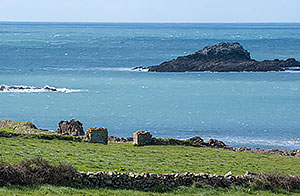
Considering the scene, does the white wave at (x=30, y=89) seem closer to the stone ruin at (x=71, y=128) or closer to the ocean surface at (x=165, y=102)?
the ocean surface at (x=165, y=102)

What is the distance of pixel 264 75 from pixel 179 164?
9156 centimetres

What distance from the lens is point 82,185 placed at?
64.5 ft

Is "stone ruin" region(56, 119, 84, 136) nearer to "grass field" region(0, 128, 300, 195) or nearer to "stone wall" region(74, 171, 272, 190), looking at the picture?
"grass field" region(0, 128, 300, 195)

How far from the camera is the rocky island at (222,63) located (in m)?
123

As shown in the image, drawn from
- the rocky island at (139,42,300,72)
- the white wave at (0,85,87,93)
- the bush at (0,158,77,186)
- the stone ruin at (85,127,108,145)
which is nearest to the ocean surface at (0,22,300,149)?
the white wave at (0,85,87,93)

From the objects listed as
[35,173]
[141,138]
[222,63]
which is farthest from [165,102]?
[35,173]

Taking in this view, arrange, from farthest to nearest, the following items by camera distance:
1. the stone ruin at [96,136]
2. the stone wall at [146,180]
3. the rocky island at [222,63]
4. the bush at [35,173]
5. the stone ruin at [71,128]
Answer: the rocky island at [222,63], the stone ruin at [71,128], the stone ruin at [96,136], the stone wall at [146,180], the bush at [35,173]

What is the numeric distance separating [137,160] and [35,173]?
27.6ft

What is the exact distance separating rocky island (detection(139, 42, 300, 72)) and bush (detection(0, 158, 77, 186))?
335 ft

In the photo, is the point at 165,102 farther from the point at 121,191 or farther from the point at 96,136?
the point at 121,191

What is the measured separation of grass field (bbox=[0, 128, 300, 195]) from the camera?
2036 cm

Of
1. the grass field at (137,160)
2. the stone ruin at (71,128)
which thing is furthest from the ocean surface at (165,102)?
the grass field at (137,160)

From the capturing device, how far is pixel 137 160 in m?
26.8

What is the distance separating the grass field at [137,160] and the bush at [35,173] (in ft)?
1.80
